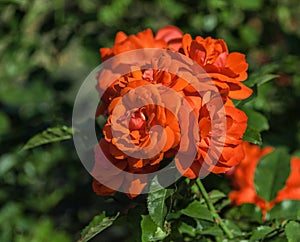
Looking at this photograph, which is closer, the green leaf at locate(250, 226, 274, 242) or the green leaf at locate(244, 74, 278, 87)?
the green leaf at locate(250, 226, 274, 242)

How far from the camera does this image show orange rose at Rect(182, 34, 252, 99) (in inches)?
40.8

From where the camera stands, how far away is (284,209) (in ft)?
4.19

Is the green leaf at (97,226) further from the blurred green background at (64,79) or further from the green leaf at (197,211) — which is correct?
the blurred green background at (64,79)

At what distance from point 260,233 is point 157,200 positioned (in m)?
0.23

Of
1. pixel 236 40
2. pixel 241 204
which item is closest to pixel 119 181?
pixel 241 204

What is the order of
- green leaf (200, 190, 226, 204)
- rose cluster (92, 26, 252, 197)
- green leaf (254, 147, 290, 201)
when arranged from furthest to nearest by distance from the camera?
green leaf (254, 147, 290, 201) → green leaf (200, 190, 226, 204) → rose cluster (92, 26, 252, 197)

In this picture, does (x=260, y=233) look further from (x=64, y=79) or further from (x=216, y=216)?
(x=64, y=79)

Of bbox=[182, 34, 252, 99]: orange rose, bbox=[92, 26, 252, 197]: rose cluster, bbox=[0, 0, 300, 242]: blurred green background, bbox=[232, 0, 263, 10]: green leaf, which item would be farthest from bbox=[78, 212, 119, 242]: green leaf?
bbox=[232, 0, 263, 10]: green leaf

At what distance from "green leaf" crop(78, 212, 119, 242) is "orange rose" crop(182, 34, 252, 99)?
290mm

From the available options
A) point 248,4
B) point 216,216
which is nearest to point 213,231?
point 216,216

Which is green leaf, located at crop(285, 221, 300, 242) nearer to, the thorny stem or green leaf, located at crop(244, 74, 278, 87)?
the thorny stem

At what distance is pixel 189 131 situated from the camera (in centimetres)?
99

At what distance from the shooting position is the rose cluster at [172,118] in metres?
0.99

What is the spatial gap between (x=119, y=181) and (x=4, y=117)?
113cm
